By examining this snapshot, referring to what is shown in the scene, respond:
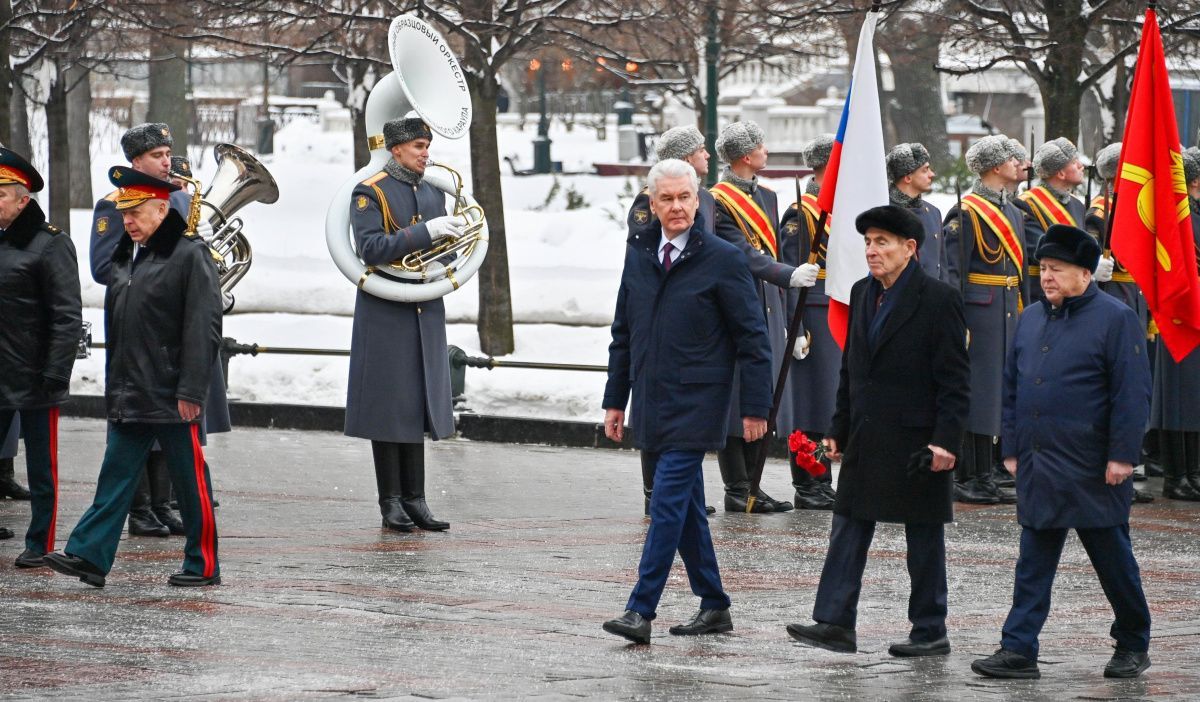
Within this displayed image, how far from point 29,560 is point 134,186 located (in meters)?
1.83

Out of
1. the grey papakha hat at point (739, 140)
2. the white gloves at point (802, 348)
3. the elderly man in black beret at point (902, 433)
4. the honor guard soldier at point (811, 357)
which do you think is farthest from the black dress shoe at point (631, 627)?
the grey papakha hat at point (739, 140)

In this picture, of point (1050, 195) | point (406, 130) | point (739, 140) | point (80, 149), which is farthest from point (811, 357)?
point (80, 149)

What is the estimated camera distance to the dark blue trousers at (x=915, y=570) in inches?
299

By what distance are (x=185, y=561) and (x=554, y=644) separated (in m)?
2.10

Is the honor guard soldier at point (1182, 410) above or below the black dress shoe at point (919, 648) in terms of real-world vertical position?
above

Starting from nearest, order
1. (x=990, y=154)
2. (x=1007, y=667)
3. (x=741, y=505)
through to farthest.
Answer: (x=1007, y=667)
(x=741, y=505)
(x=990, y=154)

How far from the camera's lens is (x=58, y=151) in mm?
22344

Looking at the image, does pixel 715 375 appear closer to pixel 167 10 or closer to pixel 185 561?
pixel 185 561

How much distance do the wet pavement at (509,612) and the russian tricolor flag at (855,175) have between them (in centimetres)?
144

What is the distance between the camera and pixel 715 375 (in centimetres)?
789

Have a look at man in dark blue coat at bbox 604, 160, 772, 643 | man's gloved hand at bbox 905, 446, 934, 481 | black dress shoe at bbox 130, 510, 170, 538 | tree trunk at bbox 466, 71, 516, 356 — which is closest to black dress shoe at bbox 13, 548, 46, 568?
black dress shoe at bbox 130, 510, 170, 538

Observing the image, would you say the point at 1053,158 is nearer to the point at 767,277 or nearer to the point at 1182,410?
the point at 1182,410

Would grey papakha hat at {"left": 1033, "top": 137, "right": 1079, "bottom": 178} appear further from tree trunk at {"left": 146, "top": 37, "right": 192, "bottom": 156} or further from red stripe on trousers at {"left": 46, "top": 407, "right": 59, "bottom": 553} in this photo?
tree trunk at {"left": 146, "top": 37, "right": 192, "bottom": 156}

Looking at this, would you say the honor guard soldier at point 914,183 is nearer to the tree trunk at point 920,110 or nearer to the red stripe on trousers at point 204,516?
the red stripe on trousers at point 204,516
